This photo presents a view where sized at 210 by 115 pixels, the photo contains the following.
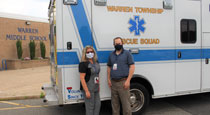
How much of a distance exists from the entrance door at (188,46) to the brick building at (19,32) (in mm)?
14470

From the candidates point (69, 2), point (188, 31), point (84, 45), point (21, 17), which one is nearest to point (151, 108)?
point (188, 31)

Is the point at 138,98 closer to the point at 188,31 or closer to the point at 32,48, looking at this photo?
the point at 188,31

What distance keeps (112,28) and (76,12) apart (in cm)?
85

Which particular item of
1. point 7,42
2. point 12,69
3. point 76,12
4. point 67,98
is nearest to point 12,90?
point 67,98

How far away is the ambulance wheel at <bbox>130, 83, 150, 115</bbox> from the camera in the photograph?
14.8ft

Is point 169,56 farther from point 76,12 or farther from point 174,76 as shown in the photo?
point 76,12

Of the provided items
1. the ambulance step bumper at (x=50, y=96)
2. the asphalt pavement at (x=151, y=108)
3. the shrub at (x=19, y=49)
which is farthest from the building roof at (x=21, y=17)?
the ambulance step bumper at (x=50, y=96)

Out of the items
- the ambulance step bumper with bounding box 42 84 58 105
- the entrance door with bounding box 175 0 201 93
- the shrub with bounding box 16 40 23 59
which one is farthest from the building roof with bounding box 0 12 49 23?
the entrance door with bounding box 175 0 201 93

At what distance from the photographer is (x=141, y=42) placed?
446 cm

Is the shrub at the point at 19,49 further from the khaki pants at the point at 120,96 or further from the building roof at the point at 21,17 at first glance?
the khaki pants at the point at 120,96

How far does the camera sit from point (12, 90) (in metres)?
7.77

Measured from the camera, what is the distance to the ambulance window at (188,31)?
15.8ft

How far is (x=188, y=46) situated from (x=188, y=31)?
1.24 ft

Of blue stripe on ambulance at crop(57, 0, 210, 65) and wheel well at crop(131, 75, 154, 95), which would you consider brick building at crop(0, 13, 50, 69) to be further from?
wheel well at crop(131, 75, 154, 95)
